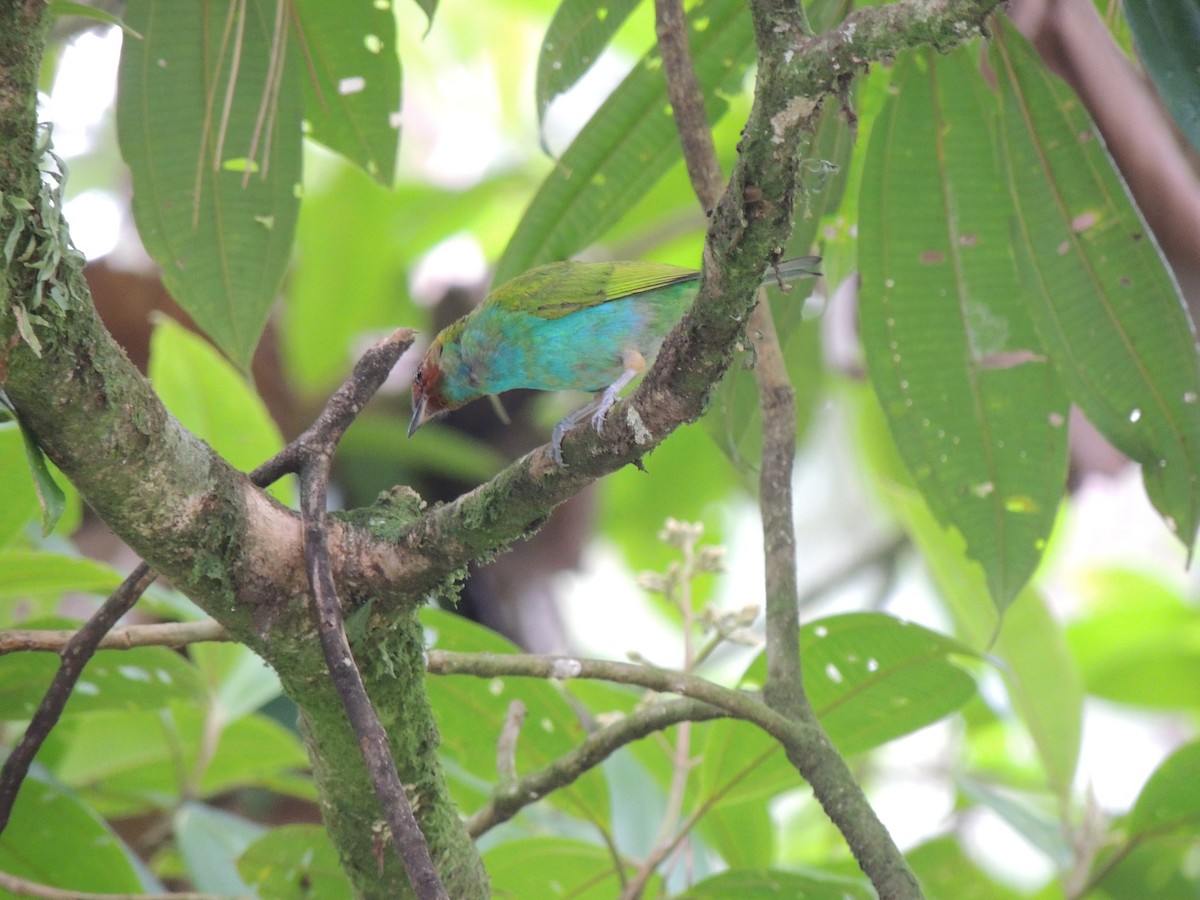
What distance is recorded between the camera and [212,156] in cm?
245

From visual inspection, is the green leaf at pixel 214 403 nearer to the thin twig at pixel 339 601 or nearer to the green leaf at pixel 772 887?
the thin twig at pixel 339 601

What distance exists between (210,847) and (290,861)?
70 centimetres

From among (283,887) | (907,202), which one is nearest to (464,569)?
(283,887)

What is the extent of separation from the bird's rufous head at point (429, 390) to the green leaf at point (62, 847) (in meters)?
Answer: 1.46


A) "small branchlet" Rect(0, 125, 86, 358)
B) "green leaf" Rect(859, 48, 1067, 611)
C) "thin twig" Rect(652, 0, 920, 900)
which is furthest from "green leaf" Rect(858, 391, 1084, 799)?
"small branchlet" Rect(0, 125, 86, 358)


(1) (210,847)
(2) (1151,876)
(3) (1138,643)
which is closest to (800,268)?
(2) (1151,876)

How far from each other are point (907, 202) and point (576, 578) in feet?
12.1

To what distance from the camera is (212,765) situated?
330 cm

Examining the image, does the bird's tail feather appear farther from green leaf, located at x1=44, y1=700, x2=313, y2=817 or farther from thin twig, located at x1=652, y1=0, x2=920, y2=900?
green leaf, located at x1=44, y1=700, x2=313, y2=817

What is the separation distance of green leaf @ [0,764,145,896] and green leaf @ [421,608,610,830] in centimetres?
71

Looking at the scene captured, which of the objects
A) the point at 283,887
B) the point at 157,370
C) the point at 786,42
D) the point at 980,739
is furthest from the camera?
the point at 980,739

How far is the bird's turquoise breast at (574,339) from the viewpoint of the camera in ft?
9.76

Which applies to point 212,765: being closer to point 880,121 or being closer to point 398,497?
point 398,497

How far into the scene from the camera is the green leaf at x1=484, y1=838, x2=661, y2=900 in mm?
2500
